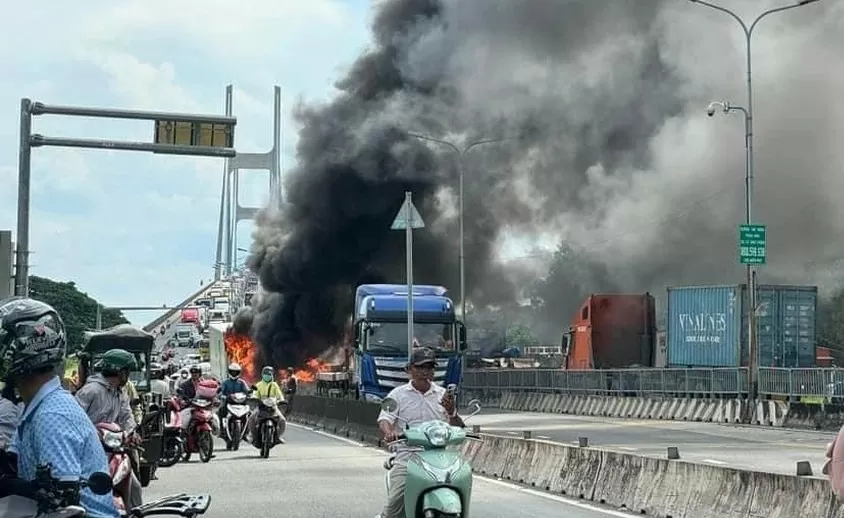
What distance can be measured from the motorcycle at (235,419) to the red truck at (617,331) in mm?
19550

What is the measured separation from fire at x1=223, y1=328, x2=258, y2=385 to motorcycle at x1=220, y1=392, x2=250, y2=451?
34.0 metres

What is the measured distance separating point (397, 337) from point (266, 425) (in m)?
10.1

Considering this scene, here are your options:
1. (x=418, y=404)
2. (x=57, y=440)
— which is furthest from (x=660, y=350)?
(x=57, y=440)

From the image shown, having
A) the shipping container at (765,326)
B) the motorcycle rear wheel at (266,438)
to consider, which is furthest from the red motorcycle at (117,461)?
the shipping container at (765,326)

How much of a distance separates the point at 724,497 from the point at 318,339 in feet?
151

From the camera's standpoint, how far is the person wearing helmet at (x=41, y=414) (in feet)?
12.8

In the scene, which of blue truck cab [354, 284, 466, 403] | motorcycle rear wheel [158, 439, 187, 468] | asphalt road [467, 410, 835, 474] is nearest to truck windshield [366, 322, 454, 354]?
blue truck cab [354, 284, 466, 403]

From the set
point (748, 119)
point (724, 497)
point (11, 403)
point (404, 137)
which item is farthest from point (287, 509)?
point (404, 137)

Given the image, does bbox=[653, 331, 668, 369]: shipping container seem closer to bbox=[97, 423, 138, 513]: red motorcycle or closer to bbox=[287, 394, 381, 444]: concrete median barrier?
bbox=[287, 394, 381, 444]: concrete median barrier

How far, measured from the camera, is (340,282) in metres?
56.4

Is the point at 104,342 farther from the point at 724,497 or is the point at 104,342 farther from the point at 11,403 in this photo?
the point at 11,403

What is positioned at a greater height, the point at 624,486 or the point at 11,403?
the point at 11,403

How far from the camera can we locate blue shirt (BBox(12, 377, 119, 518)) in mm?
3898

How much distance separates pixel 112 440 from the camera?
768cm
